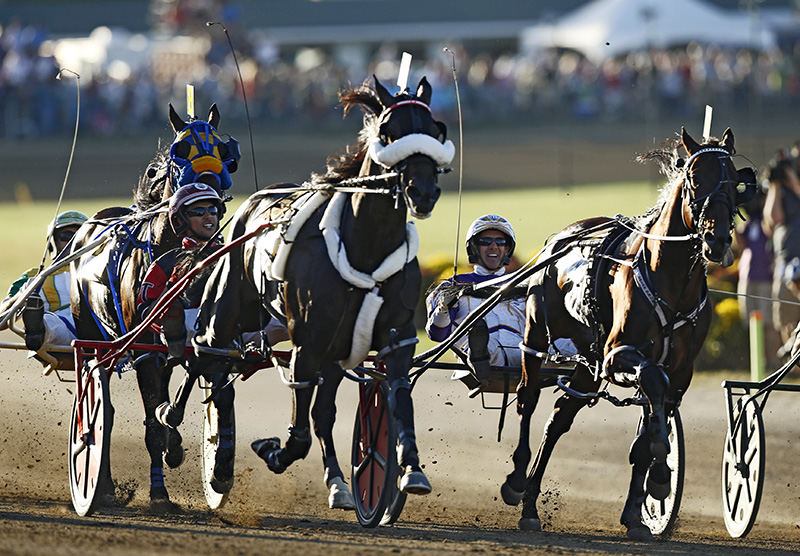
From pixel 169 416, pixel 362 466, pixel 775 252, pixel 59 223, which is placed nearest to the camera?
pixel 362 466

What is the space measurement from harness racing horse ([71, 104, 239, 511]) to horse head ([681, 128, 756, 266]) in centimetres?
246

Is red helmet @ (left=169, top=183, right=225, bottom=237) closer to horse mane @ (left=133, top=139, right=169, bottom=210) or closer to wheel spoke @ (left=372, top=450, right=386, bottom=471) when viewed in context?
horse mane @ (left=133, top=139, right=169, bottom=210)

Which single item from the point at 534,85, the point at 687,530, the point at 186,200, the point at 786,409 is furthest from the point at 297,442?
the point at 534,85

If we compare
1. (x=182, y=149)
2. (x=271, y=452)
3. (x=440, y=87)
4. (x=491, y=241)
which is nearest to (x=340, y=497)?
(x=271, y=452)

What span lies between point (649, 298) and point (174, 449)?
2607 mm

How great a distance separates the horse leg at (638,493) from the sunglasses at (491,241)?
1.44 metres

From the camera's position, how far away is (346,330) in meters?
6.20

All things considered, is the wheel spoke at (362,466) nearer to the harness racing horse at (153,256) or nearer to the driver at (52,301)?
the harness racing horse at (153,256)

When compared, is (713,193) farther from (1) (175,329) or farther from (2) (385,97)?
(1) (175,329)

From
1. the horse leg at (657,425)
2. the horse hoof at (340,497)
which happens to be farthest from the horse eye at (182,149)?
the horse leg at (657,425)

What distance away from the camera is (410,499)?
28.1ft

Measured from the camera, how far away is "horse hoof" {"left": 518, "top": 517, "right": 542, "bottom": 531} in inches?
287

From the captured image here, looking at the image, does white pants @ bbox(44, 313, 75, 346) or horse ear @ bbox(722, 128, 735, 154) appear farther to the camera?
white pants @ bbox(44, 313, 75, 346)

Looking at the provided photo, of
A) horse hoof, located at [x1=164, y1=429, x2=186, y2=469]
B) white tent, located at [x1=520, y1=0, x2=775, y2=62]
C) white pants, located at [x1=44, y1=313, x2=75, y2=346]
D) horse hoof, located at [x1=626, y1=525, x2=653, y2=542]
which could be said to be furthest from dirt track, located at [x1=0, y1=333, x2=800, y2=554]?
white tent, located at [x1=520, y1=0, x2=775, y2=62]
